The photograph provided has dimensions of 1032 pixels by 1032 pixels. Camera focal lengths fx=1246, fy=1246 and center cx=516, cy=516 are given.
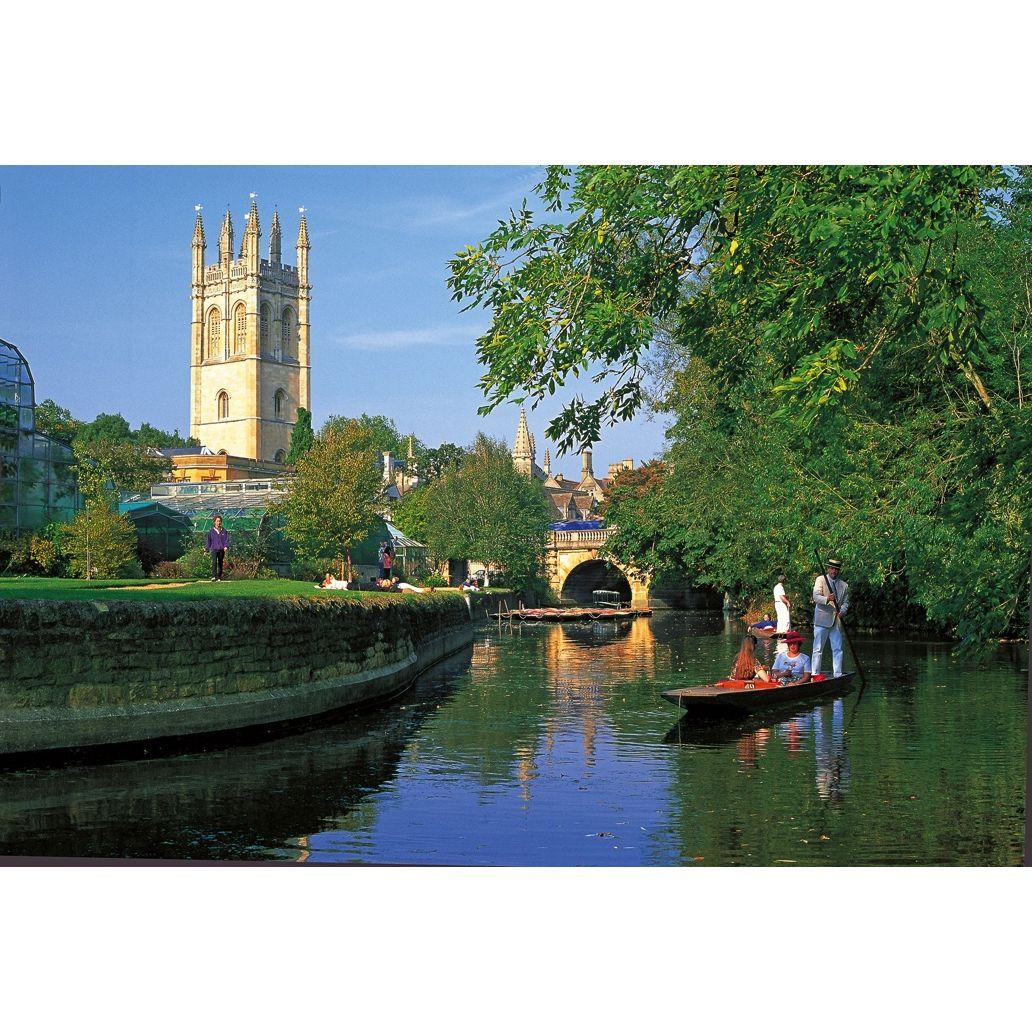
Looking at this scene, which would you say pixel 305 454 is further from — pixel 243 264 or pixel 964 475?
pixel 964 475

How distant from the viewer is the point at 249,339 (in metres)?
35.7

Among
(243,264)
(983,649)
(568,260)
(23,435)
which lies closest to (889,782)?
(983,649)

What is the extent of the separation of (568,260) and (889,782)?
557cm

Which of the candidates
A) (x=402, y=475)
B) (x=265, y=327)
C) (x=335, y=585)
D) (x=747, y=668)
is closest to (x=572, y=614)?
(x=402, y=475)

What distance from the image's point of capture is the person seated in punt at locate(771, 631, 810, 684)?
17531 mm

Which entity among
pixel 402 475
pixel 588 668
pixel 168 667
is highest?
pixel 402 475

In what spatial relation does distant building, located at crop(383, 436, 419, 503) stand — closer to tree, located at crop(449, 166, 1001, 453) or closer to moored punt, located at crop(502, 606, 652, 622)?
moored punt, located at crop(502, 606, 652, 622)

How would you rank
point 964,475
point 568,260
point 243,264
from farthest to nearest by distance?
point 243,264
point 964,475
point 568,260

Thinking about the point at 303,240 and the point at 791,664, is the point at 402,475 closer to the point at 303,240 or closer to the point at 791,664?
the point at 791,664

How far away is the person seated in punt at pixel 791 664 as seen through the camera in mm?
17531

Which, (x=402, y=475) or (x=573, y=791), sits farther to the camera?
(x=402, y=475)

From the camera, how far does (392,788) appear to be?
11.3m

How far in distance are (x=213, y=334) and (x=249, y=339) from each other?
246 centimetres

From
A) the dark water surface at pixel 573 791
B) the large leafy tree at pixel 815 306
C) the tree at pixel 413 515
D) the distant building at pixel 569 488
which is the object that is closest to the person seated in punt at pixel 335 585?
the dark water surface at pixel 573 791
